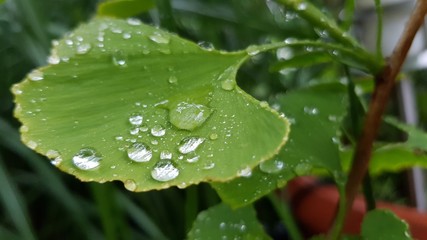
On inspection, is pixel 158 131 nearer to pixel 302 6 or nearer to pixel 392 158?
pixel 302 6

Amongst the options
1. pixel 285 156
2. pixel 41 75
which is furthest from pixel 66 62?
pixel 285 156

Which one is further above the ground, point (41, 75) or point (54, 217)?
point (41, 75)

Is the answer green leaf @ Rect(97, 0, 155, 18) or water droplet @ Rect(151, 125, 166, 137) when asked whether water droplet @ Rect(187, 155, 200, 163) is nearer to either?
water droplet @ Rect(151, 125, 166, 137)

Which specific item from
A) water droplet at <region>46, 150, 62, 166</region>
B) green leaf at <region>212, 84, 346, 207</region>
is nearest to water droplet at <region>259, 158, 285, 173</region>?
green leaf at <region>212, 84, 346, 207</region>

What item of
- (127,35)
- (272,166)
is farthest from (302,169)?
(127,35)

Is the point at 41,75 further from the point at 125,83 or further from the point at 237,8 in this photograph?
the point at 237,8
